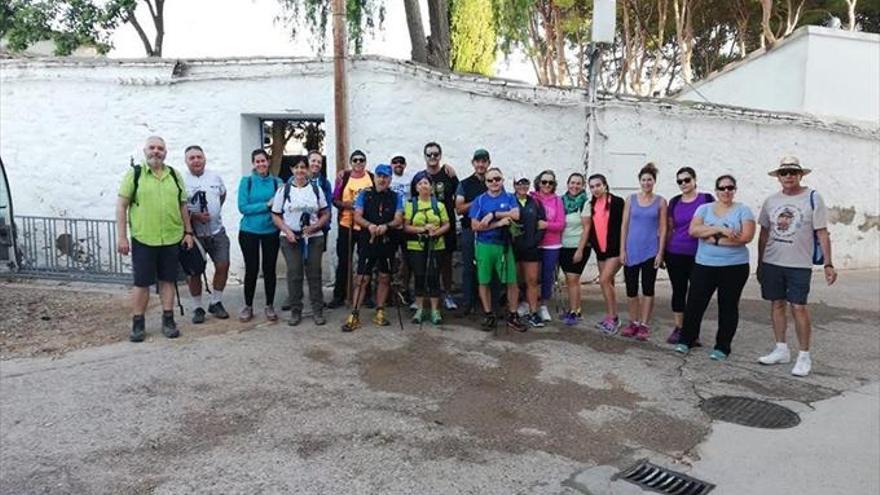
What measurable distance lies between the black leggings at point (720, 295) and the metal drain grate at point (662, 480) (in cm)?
236

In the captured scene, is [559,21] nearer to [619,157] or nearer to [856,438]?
[619,157]

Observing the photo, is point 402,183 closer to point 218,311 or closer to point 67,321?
point 218,311

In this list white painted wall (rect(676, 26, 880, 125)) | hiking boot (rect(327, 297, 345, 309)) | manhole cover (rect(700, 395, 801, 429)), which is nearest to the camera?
manhole cover (rect(700, 395, 801, 429))

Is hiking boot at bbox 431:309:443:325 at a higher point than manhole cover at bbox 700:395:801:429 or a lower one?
higher

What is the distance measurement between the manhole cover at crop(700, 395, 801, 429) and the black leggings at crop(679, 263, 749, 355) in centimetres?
100

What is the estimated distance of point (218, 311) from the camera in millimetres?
7008

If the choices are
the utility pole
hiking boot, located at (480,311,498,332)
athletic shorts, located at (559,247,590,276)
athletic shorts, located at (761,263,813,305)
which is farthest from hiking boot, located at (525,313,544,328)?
the utility pole

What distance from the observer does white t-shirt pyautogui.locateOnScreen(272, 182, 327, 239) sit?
21.2ft

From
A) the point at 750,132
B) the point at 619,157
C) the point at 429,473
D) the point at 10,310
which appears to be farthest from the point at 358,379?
the point at 750,132

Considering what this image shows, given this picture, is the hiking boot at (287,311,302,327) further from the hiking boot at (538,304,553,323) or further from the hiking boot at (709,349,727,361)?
the hiking boot at (709,349,727,361)

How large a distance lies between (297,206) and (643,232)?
3.31 m

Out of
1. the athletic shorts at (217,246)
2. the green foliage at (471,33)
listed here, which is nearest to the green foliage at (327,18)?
the green foliage at (471,33)

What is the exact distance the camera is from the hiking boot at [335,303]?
24.4 ft

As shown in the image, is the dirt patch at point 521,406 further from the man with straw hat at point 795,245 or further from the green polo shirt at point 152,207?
the green polo shirt at point 152,207
